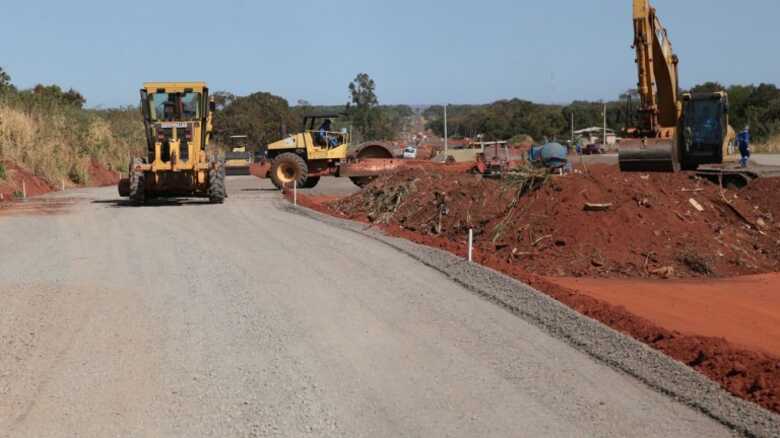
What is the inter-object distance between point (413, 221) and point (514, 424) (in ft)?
48.3

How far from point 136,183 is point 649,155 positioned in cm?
1501

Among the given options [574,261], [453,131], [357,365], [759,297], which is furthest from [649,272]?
[453,131]

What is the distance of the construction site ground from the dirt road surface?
1439mm

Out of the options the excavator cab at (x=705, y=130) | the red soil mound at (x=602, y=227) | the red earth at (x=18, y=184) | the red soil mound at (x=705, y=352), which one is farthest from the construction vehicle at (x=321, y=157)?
the red soil mound at (x=705, y=352)

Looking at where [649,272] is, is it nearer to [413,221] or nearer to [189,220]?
[413,221]

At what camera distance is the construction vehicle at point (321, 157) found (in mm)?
33250

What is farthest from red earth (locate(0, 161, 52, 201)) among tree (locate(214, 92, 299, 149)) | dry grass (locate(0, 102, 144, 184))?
tree (locate(214, 92, 299, 149))

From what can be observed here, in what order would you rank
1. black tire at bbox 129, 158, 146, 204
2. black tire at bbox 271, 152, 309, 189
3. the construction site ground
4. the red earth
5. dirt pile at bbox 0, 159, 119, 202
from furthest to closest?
1. black tire at bbox 271, 152, 309, 189
2. dirt pile at bbox 0, 159, 119, 202
3. the red earth
4. black tire at bbox 129, 158, 146, 204
5. the construction site ground

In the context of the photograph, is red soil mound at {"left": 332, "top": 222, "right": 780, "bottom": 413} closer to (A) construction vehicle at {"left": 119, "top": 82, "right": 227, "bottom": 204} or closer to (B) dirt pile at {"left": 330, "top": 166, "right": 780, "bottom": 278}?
(B) dirt pile at {"left": 330, "top": 166, "right": 780, "bottom": 278}

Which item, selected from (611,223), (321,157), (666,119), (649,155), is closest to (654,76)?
(666,119)

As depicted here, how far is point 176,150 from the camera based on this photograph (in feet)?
86.2

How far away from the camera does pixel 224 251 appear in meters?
16.5

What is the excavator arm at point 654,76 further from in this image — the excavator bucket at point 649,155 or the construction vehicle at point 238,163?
the construction vehicle at point 238,163

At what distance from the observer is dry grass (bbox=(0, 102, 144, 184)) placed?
39750 mm
